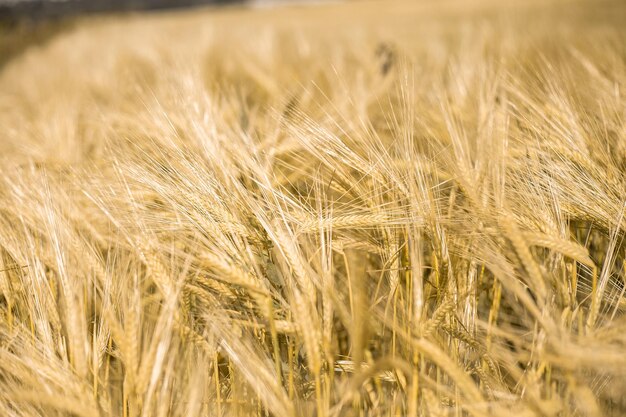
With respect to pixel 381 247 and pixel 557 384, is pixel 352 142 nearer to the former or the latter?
pixel 381 247

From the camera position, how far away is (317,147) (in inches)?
33.7

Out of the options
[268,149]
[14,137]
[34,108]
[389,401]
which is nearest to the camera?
[389,401]

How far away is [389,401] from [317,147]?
0.43 meters

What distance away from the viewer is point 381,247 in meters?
0.78

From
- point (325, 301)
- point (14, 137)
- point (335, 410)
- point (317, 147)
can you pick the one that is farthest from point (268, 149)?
point (14, 137)

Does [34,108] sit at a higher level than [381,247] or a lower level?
higher

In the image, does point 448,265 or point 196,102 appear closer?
point 448,265

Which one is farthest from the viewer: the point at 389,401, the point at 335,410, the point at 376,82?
the point at 376,82

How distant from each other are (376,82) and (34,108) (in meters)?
1.62

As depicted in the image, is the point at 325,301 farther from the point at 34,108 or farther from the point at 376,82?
the point at 34,108

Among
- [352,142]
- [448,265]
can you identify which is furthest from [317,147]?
[448,265]

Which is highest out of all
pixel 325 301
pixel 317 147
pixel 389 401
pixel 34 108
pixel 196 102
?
pixel 34 108

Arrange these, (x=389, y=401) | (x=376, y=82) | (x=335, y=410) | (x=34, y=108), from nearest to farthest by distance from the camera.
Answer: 1. (x=335, y=410)
2. (x=389, y=401)
3. (x=376, y=82)
4. (x=34, y=108)

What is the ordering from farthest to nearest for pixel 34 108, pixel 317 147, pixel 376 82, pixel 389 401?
pixel 34 108
pixel 376 82
pixel 317 147
pixel 389 401
